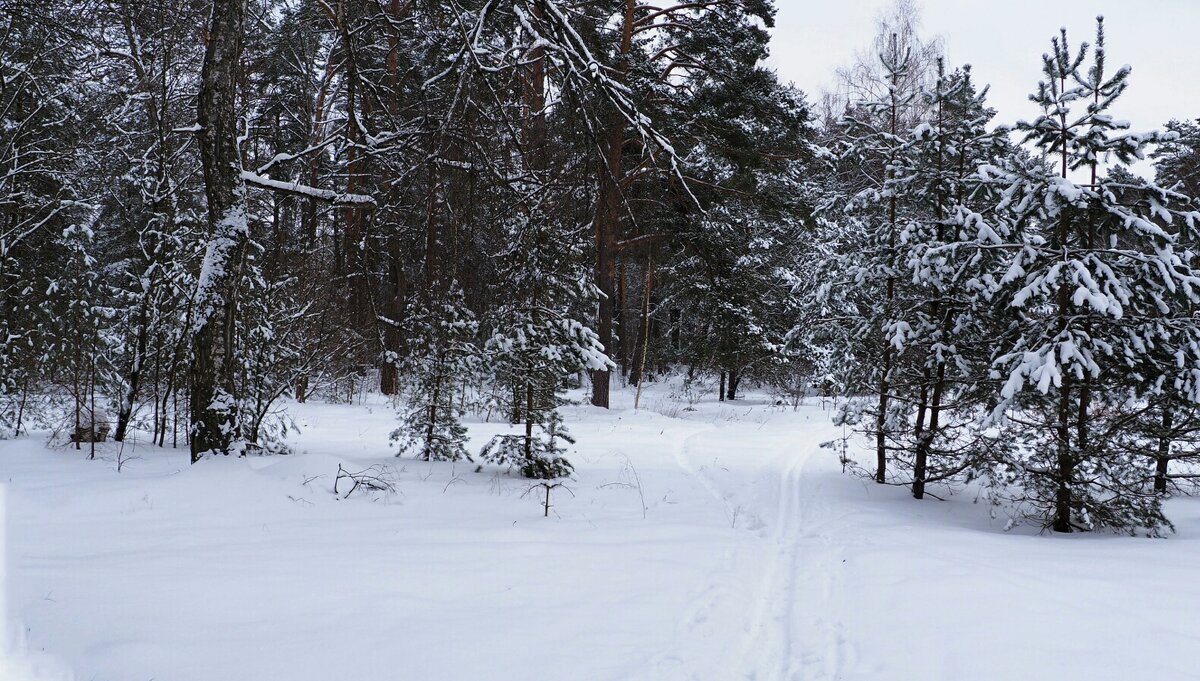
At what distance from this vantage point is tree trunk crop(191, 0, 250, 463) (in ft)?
20.2

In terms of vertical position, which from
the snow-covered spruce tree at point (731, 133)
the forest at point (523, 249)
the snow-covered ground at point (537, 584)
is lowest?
the snow-covered ground at point (537, 584)

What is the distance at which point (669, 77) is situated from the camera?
1495cm

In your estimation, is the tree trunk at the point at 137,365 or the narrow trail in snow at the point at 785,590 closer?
the narrow trail in snow at the point at 785,590

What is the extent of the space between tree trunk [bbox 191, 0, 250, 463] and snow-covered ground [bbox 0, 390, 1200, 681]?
565 mm

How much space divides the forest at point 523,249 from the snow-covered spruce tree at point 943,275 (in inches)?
1.6

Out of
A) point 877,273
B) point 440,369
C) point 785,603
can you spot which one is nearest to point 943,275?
point 877,273

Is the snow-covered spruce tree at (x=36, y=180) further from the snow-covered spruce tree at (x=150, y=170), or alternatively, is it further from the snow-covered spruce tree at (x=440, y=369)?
the snow-covered spruce tree at (x=440, y=369)

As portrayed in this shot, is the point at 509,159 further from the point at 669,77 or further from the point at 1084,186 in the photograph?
the point at 669,77

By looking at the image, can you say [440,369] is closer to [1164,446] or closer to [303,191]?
[303,191]

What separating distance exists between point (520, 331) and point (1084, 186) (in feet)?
19.8

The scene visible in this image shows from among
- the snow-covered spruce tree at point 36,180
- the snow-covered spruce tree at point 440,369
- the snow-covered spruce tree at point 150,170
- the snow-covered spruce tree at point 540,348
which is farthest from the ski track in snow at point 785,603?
the snow-covered spruce tree at point 36,180

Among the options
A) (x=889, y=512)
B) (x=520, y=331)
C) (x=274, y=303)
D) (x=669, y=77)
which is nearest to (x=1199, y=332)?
(x=889, y=512)

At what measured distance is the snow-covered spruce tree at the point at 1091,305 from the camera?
5.81 m

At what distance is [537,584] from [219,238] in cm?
468
